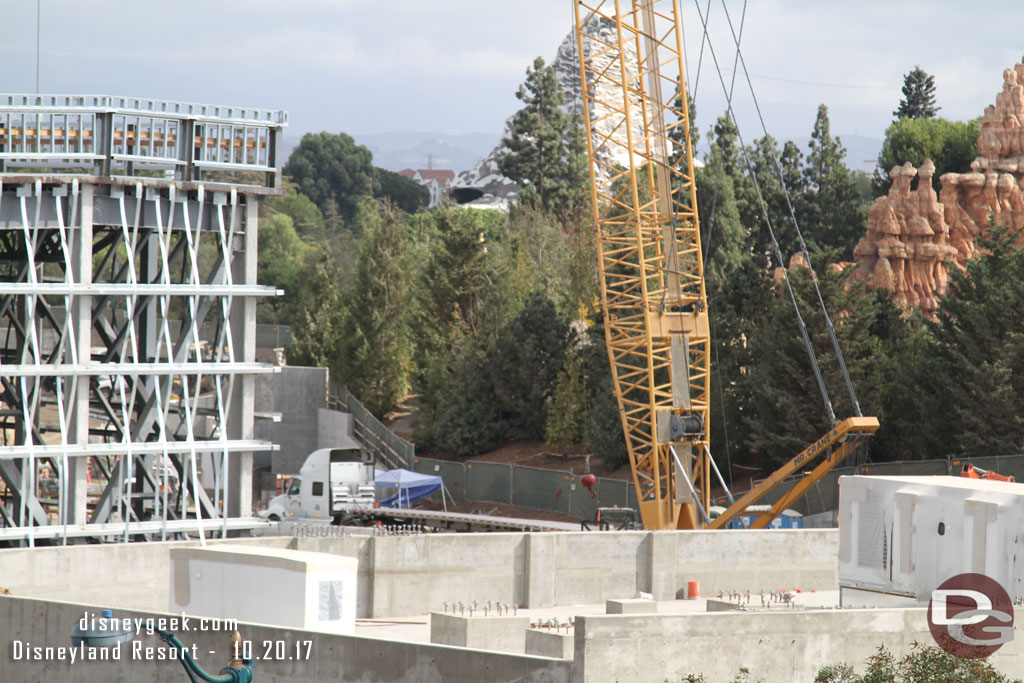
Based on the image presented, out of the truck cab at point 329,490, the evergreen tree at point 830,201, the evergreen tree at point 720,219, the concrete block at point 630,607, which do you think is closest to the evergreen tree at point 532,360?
the truck cab at point 329,490

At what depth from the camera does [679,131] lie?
103m

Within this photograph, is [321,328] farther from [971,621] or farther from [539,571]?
[971,621]

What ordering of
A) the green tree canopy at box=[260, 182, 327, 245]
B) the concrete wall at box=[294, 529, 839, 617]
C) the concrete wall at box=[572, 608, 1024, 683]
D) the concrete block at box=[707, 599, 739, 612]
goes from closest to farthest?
the concrete wall at box=[572, 608, 1024, 683], the concrete block at box=[707, 599, 739, 612], the concrete wall at box=[294, 529, 839, 617], the green tree canopy at box=[260, 182, 327, 245]

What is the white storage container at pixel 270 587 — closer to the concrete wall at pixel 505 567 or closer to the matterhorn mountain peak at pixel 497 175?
the concrete wall at pixel 505 567

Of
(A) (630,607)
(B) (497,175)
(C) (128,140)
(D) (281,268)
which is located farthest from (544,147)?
(A) (630,607)

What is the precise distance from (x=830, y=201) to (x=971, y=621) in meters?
76.2

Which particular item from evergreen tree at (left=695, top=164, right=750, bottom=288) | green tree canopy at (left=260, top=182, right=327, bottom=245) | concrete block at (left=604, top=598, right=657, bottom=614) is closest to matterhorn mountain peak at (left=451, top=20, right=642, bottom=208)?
green tree canopy at (left=260, top=182, right=327, bottom=245)

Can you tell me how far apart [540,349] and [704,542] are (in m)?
34.8

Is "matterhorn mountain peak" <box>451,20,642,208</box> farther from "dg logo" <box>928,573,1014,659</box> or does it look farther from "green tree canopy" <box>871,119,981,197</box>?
"dg logo" <box>928,573,1014,659</box>

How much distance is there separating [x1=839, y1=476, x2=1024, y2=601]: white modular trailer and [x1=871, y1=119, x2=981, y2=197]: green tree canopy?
70852mm

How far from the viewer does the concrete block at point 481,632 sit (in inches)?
966

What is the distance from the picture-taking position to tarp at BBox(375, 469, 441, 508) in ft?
179

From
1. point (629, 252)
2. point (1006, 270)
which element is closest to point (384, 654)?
point (629, 252)

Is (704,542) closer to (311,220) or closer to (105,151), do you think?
(105,151)
